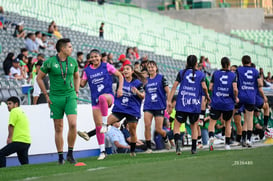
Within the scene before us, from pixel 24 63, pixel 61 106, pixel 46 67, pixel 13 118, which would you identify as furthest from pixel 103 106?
pixel 24 63

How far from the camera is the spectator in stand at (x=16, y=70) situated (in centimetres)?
2005

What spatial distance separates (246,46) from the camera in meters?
43.4

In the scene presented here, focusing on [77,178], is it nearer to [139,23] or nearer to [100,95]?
[100,95]

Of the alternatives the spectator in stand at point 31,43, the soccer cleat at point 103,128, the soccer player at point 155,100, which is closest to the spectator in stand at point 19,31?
the spectator in stand at point 31,43

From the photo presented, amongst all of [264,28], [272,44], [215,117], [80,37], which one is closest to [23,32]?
[80,37]

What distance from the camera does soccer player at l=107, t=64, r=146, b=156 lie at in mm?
14273

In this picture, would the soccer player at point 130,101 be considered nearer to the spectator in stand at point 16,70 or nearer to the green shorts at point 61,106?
the green shorts at point 61,106

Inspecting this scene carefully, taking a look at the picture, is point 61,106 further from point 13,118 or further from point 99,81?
point 13,118

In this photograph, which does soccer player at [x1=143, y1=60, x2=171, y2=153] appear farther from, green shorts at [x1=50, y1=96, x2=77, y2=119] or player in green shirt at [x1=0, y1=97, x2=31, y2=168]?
green shorts at [x1=50, y1=96, x2=77, y2=119]

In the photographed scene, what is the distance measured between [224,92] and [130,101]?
7.07 ft

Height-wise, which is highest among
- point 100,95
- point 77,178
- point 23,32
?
point 23,32

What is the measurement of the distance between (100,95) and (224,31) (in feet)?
121

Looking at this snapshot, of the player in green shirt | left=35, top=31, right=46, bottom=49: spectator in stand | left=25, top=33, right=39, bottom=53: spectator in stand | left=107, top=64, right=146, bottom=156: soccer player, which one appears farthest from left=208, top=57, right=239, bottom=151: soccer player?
left=35, top=31, right=46, bottom=49: spectator in stand

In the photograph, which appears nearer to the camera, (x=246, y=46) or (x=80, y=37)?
(x=80, y=37)
